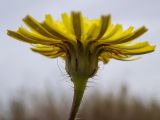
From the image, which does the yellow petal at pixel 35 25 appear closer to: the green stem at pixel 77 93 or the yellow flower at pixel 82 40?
the yellow flower at pixel 82 40

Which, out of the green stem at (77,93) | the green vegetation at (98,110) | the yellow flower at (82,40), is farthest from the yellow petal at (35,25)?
the green vegetation at (98,110)

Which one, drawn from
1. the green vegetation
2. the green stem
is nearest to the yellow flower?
the green stem

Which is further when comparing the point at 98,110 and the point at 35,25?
the point at 98,110

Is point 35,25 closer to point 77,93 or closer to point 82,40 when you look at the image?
point 82,40

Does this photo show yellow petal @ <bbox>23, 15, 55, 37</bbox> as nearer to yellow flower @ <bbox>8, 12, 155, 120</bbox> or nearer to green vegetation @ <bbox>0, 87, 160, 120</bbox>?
yellow flower @ <bbox>8, 12, 155, 120</bbox>

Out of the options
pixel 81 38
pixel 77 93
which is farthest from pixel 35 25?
pixel 77 93

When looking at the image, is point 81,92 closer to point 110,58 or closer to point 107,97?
point 110,58
